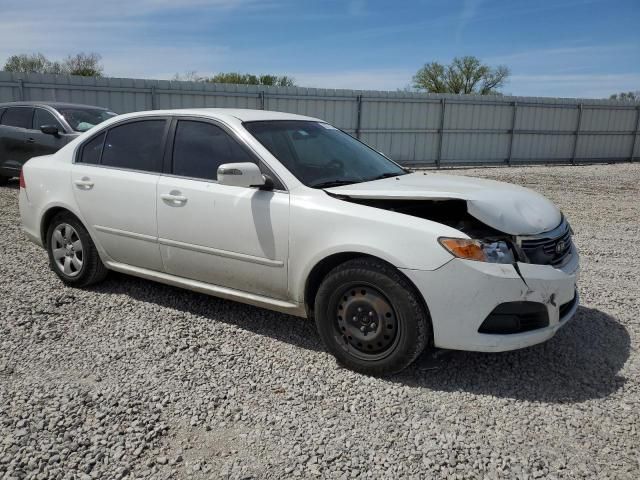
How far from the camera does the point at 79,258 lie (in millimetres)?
4875

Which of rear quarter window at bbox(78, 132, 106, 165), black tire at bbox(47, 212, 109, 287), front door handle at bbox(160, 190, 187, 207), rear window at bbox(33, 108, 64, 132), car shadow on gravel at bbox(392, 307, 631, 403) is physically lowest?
car shadow on gravel at bbox(392, 307, 631, 403)

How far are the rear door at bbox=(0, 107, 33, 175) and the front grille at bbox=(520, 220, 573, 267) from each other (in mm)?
9506

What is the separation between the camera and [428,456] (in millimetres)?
2652

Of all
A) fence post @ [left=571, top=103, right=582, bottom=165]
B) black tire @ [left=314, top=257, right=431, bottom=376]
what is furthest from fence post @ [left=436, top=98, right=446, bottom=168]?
black tire @ [left=314, top=257, right=431, bottom=376]

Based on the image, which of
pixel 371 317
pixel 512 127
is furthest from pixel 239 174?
pixel 512 127

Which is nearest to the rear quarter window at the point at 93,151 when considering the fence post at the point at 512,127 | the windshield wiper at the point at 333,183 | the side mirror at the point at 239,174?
the side mirror at the point at 239,174

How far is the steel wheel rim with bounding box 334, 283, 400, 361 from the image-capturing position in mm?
3299

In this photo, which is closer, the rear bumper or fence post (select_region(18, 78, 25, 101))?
the rear bumper

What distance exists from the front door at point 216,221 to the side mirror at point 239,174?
164 mm

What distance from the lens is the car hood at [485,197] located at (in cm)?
328

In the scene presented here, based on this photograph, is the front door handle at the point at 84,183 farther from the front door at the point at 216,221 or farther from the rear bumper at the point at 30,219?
the front door at the point at 216,221

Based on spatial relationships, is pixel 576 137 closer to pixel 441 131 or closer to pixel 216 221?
pixel 441 131

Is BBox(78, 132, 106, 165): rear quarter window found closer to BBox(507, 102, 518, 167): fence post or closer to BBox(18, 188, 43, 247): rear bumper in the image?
BBox(18, 188, 43, 247): rear bumper

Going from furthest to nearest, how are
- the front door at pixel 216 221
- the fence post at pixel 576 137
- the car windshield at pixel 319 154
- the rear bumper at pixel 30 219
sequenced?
the fence post at pixel 576 137 → the rear bumper at pixel 30 219 → the car windshield at pixel 319 154 → the front door at pixel 216 221
